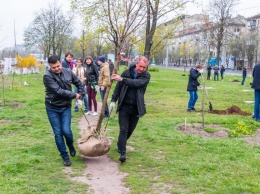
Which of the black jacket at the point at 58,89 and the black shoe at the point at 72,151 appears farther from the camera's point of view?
the black shoe at the point at 72,151

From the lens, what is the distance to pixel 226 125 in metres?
9.30

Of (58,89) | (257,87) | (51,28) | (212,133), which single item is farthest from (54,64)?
(51,28)

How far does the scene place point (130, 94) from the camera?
5.80 meters

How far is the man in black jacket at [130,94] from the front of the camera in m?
5.70

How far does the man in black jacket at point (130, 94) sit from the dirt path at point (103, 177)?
0.33 m

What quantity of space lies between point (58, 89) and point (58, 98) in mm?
170

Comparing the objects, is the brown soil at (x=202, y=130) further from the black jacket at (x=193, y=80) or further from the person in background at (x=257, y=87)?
the black jacket at (x=193, y=80)

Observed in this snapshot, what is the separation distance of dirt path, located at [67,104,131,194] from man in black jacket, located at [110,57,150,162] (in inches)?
12.9

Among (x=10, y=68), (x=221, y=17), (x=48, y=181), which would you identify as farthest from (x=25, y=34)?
(x=48, y=181)

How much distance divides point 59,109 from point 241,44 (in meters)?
61.8

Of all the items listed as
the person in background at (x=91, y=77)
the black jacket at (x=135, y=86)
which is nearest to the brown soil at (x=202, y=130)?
the person in background at (x=91, y=77)

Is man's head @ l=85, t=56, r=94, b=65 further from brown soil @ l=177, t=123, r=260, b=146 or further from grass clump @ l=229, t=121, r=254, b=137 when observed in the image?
grass clump @ l=229, t=121, r=254, b=137

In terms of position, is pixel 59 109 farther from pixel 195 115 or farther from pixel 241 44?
pixel 241 44

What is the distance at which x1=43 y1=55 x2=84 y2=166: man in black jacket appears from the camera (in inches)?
215
